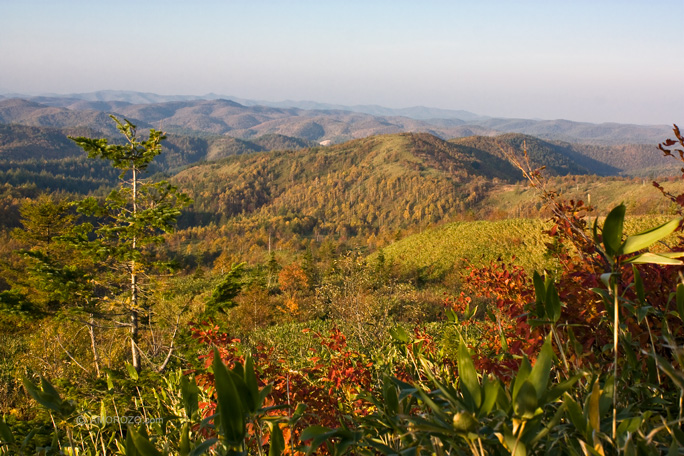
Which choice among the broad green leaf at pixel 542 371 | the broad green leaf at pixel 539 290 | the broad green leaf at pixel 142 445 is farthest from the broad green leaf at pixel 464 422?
the broad green leaf at pixel 142 445

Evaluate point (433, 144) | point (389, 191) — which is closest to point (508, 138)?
point (433, 144)

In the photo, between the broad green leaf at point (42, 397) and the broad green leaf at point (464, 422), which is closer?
the broad green leaf at point (464, 422)

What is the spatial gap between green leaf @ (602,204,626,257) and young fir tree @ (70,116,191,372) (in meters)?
5.81

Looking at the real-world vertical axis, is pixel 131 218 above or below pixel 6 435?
below

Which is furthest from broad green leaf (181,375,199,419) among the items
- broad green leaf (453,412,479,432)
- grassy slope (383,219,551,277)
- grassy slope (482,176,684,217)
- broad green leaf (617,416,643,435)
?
grassy slope (482,176,684,217)

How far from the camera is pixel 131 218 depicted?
573 centimetres

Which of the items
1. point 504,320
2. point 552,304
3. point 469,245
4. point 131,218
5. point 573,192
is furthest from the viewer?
point 573,192

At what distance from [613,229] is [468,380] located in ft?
1.09

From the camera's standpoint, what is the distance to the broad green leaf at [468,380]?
64 cm

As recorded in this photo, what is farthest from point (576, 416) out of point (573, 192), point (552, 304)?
point (573, 192)

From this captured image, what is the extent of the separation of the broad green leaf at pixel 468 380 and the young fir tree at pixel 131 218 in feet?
18.8

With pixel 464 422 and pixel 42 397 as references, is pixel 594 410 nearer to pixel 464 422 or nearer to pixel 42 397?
pixel 464 422

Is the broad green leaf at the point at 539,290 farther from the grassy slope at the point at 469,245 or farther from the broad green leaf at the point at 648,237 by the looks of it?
the grassy slope at the point at 469,245

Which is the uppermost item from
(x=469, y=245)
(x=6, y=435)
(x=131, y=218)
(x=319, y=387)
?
(x=6, y=435)
